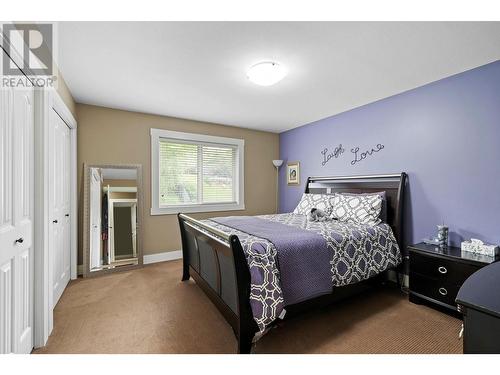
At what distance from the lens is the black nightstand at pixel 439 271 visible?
6.77ft

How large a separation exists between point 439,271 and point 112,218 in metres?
3.94

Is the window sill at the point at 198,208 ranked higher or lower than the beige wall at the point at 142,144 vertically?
lower

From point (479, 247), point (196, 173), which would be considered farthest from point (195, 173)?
point (479, 247)

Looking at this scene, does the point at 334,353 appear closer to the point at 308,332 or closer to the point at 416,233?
the point at 308,332

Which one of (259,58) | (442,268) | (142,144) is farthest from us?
(142,144)

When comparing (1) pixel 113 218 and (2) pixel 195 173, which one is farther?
(2) pixel 195 173

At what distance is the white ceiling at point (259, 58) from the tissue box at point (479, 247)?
1684mm

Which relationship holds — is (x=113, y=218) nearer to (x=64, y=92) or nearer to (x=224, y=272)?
(x=64, y=92)

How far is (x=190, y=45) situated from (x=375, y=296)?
3132 mm

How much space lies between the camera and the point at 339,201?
10.5 ft

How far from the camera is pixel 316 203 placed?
3.47 metres

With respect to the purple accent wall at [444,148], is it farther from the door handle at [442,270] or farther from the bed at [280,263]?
the door handle at [442,270]
